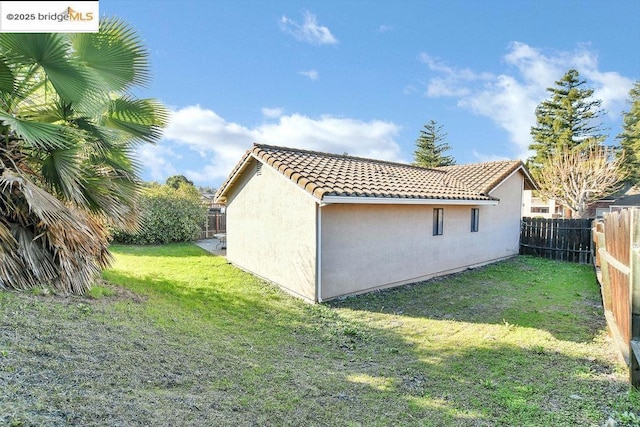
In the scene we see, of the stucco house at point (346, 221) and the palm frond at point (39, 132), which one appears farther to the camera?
the stucco house at point (346, 221)

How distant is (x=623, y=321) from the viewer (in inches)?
186

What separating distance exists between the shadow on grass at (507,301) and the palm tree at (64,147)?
578cm

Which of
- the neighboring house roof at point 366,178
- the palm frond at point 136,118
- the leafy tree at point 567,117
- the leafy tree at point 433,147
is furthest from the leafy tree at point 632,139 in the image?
the palm frond at point 136,118

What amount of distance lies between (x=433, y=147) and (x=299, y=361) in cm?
4606

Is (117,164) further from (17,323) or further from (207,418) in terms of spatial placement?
(207,418)

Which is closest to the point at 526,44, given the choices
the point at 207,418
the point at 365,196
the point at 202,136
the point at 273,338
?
the point at 365,196

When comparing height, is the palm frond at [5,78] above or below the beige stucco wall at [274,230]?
above

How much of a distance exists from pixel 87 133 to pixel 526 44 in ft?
72.4

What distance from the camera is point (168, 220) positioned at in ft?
59.7

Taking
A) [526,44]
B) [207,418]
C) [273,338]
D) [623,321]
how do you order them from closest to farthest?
[207,418] < [623,321] < [273,338] < [526,44]

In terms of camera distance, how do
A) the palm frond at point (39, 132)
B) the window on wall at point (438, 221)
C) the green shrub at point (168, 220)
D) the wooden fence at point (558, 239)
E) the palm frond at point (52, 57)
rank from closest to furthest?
the palm frond at point (39, 132)
the palm frond at point (52, 57)
the window on wall at point (438, 221)
the wooden fence at point (558, 239)
the green shrub at point (168, 220)

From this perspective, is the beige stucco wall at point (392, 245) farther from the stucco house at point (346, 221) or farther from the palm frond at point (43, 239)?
the palm frond at point (43, 239)

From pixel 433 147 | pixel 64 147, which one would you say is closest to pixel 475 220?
pixel 64 147

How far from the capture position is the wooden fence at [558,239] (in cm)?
1507
